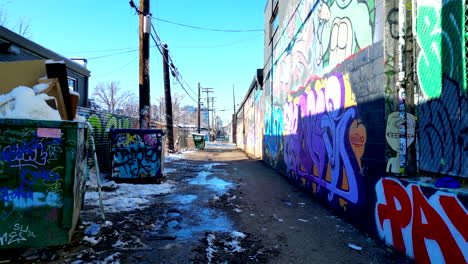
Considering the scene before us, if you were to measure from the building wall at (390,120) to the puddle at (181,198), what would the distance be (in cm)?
279

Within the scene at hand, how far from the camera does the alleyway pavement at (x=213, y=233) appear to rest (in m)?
3.45

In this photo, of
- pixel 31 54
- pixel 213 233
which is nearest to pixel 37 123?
pixel 213 233

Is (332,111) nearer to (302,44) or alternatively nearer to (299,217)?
(299,217)

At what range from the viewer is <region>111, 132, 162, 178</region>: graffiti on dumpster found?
27.3 ft

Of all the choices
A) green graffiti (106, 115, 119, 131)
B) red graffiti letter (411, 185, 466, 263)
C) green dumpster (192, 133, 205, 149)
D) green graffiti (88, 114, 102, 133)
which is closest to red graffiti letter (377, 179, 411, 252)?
red graffiti letter (411, 185, 466, 263)

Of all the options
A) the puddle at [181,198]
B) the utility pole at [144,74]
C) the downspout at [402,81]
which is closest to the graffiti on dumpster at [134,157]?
the puddle at [181,198]

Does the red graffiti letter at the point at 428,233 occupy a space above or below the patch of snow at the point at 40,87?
below

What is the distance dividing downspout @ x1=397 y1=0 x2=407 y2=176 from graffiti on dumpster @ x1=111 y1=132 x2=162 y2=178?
6.48 m

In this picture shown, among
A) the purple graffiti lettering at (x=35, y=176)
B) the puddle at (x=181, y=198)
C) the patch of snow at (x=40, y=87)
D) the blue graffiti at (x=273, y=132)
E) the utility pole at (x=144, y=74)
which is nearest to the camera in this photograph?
the purple graffiti lettering at (x=35, y=176)

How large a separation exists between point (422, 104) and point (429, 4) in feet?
3.70

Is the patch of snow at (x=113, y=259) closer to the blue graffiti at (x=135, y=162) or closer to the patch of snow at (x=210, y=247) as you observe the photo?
the patch of snow at (x=210, y=247)

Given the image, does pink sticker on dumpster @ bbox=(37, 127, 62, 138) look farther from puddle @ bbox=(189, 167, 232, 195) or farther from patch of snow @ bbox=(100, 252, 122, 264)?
puddle @ bbox=(189, 167, 232, 195)

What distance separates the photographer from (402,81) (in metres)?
3.71

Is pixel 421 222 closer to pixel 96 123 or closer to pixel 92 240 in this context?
pixel 92 240
